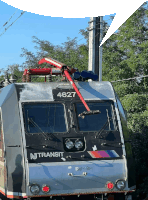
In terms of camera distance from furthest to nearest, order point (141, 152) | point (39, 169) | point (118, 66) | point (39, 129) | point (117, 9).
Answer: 1. point (118, 66)
2. point (141, 152)
3. point (39, 129)
4. point (39, 169)
5. point (117, 9)

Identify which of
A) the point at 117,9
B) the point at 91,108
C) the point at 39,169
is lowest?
the point at 39,169

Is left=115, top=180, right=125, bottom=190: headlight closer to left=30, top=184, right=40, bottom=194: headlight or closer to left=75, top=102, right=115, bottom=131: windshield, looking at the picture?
left=75, top=102, right=115, bottom=131: windshield

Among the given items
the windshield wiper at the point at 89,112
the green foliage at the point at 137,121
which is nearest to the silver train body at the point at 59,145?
the windshield wiper at the point at 89,112

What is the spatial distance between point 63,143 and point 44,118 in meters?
0.70

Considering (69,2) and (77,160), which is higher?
(69,2)

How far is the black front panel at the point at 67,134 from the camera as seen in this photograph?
746 cm

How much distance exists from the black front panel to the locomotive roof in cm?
19

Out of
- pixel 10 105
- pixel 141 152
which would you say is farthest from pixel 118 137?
pixel 141 152

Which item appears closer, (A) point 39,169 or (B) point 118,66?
(A) point 39,169

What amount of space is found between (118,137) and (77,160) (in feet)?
3.59

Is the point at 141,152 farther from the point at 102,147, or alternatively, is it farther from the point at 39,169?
the point at 39,169

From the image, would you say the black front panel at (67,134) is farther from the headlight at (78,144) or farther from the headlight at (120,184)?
the headlight at (120,184)

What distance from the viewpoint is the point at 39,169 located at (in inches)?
282

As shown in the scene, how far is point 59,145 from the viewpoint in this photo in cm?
758
